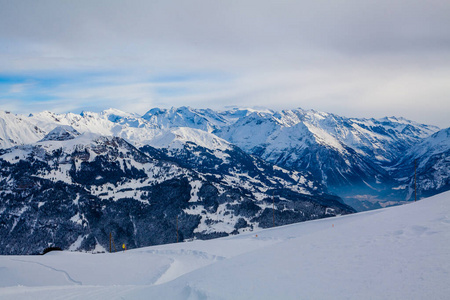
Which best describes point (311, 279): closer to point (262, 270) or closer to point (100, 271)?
point (262, 270)

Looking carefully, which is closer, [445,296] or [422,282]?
[445,296]

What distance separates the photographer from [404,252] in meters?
14.8

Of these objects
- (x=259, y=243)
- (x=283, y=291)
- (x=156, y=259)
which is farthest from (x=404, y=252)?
(x=259, y=243)

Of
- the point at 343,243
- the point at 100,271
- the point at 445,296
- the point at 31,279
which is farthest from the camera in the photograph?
the point at 100,271

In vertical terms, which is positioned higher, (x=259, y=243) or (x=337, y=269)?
(x=337, y=269)

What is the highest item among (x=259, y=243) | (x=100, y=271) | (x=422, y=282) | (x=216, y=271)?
(x=422, y=282)

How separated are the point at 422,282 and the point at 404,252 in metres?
3.66

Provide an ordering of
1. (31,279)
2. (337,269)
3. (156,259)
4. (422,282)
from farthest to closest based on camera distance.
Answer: (156,259)
(31,279)
(337,269)
(422,282)

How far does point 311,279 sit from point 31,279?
98.4ft

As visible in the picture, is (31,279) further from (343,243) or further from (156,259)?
(343,243)

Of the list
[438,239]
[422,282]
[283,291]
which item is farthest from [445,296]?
[438,239]

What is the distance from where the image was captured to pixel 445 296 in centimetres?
1027

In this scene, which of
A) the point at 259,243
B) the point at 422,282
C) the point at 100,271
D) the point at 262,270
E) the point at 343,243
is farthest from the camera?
the point at 259,243

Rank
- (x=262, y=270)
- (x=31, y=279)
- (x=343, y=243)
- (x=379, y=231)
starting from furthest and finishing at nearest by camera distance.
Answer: (x=31, y=279) → (x=379, y=231) → (x=343, y=243) → (x=262, y=270)
